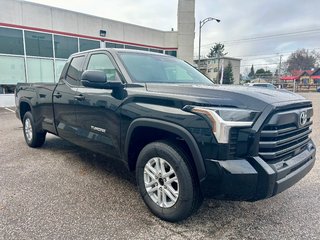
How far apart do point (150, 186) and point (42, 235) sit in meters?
1.16

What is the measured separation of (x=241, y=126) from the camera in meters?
2.24

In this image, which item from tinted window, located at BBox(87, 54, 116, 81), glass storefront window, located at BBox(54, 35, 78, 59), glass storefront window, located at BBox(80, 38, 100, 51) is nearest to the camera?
tinted window, located at BBox(87, 54, 116, 81)

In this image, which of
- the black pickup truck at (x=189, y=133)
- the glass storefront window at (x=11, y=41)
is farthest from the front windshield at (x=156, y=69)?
the glass storefront window at (x=11, y=41)

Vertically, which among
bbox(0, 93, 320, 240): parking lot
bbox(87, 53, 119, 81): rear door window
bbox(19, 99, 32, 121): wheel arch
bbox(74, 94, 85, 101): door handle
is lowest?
bbox(0, 93, 320, 240): parking lot

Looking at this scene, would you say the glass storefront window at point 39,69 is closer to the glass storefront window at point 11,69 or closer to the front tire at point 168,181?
the glass storefront window at point 11,69

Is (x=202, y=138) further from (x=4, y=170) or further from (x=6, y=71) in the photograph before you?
(x=6, y=71)

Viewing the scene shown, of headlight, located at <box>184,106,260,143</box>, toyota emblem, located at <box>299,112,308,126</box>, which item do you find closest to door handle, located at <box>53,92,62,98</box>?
headlight, located at <box>184,106,260,143</box>

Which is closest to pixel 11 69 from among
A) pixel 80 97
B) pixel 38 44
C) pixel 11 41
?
pixel 11 41

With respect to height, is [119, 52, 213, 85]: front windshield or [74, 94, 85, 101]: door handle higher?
[119, 52, 213, 85]: front windshield

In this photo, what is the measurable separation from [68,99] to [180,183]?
252cm

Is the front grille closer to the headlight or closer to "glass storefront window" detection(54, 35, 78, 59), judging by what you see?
the headlight

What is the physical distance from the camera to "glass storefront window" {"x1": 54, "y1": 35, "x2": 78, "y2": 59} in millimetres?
15688

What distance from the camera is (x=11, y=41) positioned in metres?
13.9

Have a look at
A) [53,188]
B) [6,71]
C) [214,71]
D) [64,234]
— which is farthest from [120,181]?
[214,71]
